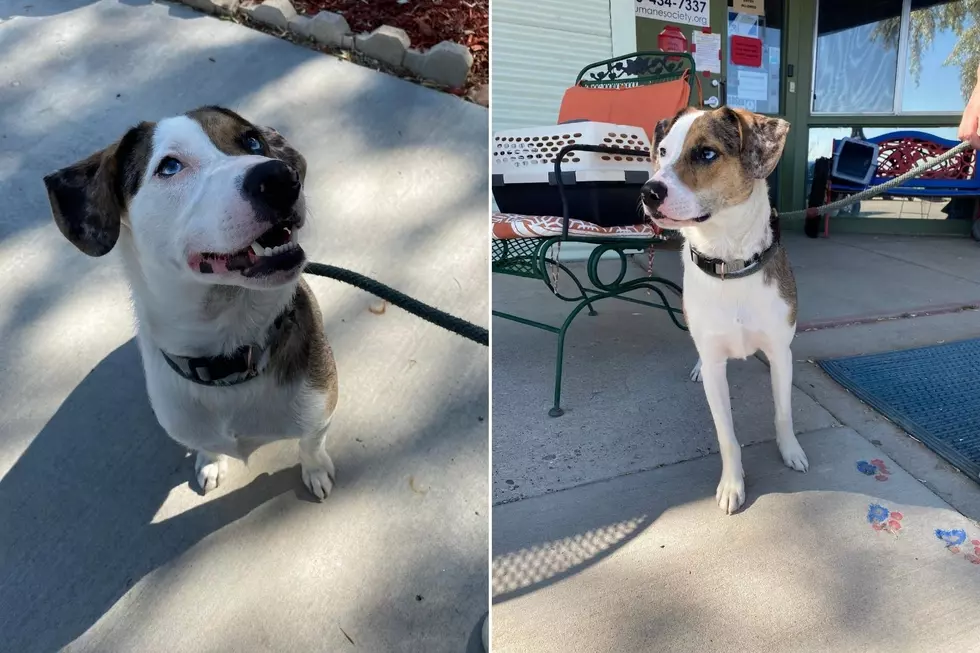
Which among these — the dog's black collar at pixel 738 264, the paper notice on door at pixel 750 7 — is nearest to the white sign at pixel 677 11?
the paper notice on door at pixel 750 7

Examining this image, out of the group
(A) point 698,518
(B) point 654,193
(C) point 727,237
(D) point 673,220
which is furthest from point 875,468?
(B) point 654,193

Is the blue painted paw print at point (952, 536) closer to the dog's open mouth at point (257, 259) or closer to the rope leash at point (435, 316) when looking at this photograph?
the rope leash at point (435, 316)

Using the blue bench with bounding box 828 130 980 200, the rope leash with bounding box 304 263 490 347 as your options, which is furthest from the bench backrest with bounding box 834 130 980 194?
the rope leash with bounding box 304 263 490 347

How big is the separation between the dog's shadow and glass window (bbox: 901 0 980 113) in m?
7.17

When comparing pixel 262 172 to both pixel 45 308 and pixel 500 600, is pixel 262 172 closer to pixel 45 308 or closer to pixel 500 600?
pixel 500 600

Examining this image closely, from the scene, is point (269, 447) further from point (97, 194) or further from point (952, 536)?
point (952, 536)

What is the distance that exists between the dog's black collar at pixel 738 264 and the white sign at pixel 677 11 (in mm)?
3854

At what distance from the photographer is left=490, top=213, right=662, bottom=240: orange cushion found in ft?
9.12

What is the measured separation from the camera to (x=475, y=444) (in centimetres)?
229

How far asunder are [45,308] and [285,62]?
2.28m

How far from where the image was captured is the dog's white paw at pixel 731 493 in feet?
6.66

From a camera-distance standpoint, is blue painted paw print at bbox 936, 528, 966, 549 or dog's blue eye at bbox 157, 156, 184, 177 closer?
dog's blue eye at bbox 157, 156, 184, 177

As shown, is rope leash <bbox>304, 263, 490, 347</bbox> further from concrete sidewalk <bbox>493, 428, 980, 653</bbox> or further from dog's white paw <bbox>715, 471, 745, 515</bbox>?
dog's white paw <bbox>715, 471, 745, 515</bbox>

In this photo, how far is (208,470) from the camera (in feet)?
6.68
